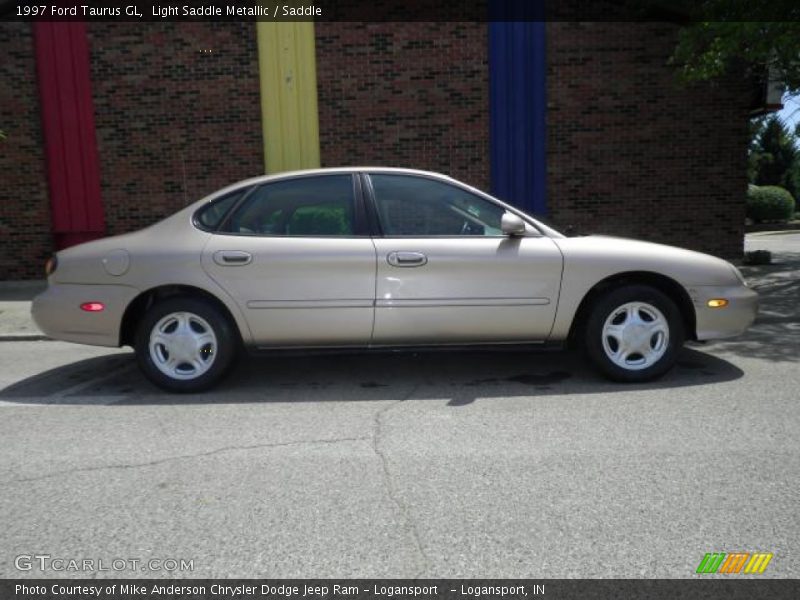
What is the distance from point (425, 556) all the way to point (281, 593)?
0.58 metres

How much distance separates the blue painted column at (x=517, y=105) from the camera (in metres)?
12.2

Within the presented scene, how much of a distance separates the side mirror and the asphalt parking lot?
119 centimetres

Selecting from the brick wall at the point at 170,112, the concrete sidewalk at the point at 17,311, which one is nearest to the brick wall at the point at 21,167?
the concrete sidewalk at the point at 17,311

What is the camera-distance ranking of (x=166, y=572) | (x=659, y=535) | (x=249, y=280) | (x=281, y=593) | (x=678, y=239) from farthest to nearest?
(x=678, y=239), (x=249, y=280), (x=659, y=535), (x=166, y=572), (x=281, y=593)

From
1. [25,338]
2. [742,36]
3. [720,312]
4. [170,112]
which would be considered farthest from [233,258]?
[170,112]

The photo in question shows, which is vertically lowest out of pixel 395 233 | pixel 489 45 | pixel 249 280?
pixel 249 280

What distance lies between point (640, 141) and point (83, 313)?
1051 centimetres

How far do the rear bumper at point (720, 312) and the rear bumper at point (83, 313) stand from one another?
4.20 metres

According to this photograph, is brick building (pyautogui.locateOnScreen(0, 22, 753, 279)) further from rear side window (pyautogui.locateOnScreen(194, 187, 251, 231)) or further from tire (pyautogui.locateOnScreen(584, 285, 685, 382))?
tire (pyautogui.locateOnScreen(584, 285, 685, 382))

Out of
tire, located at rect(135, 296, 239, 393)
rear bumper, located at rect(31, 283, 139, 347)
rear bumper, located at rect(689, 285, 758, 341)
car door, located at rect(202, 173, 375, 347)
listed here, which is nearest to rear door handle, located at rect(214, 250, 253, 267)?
car door, located at rect(202, 173, 375, 347)

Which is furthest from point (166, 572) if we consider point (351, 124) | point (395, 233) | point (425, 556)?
point (351, 124)

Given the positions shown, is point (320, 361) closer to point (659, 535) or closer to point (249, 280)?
point (249, 280)

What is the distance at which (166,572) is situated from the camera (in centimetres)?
259

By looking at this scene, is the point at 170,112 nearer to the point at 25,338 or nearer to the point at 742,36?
the point at 25,338
